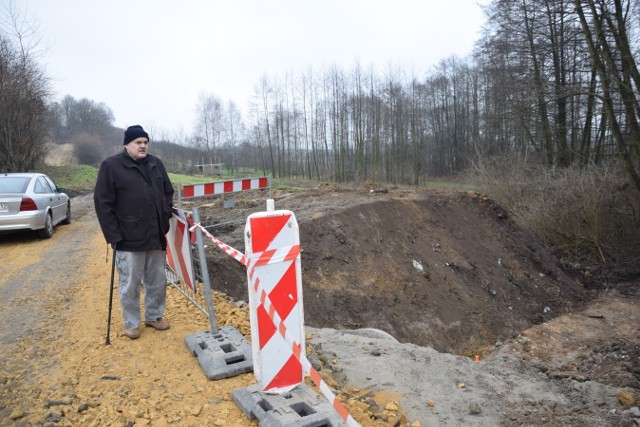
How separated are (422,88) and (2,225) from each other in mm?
55157

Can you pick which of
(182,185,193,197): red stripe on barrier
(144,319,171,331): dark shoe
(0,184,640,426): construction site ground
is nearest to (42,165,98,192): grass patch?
(0,184,640,426): construction site ground

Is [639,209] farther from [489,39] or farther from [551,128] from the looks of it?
[489,39]

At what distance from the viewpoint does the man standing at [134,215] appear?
4363 millimetres

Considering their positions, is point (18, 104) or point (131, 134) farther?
point (18, 104)

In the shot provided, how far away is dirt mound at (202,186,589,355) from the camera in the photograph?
9.68 metres

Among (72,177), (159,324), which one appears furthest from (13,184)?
(72,177)

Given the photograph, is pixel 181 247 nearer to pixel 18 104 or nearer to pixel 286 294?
pixel 286 294

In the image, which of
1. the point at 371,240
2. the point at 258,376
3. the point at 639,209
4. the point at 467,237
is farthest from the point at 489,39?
the point at 258,376

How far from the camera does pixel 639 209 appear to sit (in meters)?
15.0

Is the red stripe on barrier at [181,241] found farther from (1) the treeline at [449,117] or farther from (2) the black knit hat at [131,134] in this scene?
(1) the treeline at [449,117]

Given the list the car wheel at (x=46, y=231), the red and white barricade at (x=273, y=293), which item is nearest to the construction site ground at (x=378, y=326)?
the car wheel at (x=46, y=231)

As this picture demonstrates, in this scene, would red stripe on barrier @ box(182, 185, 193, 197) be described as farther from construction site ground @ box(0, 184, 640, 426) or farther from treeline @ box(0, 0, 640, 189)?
treeline @ box(0, 0, 640, 189)

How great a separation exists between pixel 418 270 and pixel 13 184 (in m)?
10.3

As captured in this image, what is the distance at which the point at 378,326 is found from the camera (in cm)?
943
